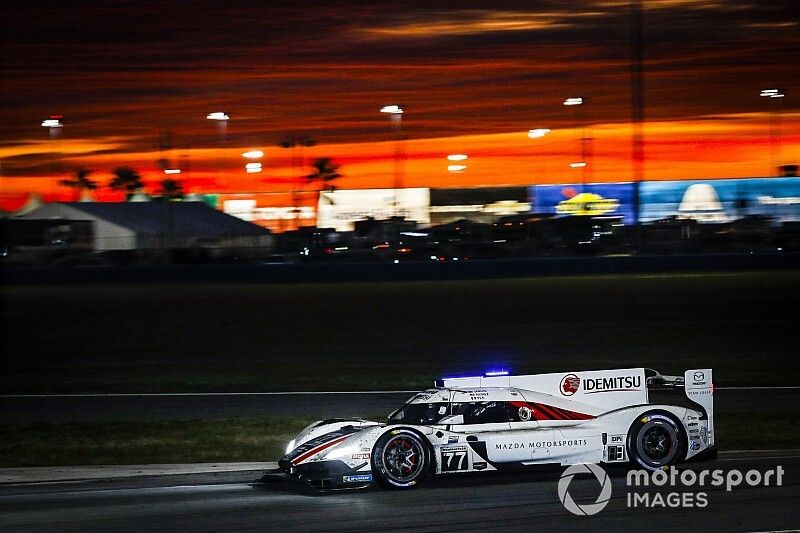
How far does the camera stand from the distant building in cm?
5528

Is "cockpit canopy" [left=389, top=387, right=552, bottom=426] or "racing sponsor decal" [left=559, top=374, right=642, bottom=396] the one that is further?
"racing sponsor decal" [left=559, top=374, right=642, bottom=396]

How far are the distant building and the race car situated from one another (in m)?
43.4

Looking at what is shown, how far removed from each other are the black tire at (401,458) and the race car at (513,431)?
10 mm

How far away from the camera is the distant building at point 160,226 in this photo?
181 feet

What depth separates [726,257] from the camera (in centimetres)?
5000

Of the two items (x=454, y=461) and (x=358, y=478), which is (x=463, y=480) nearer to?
(x=454, y=461)

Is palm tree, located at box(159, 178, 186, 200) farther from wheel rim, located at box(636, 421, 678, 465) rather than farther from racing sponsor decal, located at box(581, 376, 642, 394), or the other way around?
wheel rim, located at box(636, 421, 678, 465)

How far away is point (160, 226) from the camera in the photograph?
60.3m

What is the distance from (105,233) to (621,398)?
5187 cm

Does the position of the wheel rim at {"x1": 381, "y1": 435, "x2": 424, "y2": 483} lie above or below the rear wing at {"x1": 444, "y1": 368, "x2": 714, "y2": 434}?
below

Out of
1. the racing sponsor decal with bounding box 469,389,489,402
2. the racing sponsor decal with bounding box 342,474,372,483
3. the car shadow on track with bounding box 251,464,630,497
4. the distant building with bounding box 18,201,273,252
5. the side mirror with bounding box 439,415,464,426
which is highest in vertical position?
the distant building with bounding box 18,201,273,252

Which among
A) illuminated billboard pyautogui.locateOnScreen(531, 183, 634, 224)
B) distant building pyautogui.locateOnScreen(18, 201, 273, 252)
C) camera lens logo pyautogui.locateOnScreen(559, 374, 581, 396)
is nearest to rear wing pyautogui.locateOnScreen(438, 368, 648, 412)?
camera lens logo pyautogui.locateOnScreen(559, 374, 581, 396)

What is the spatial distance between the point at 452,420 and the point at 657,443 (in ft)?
7.34

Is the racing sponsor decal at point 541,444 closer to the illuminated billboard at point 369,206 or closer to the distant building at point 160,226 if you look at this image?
the distant building at point 160,226
